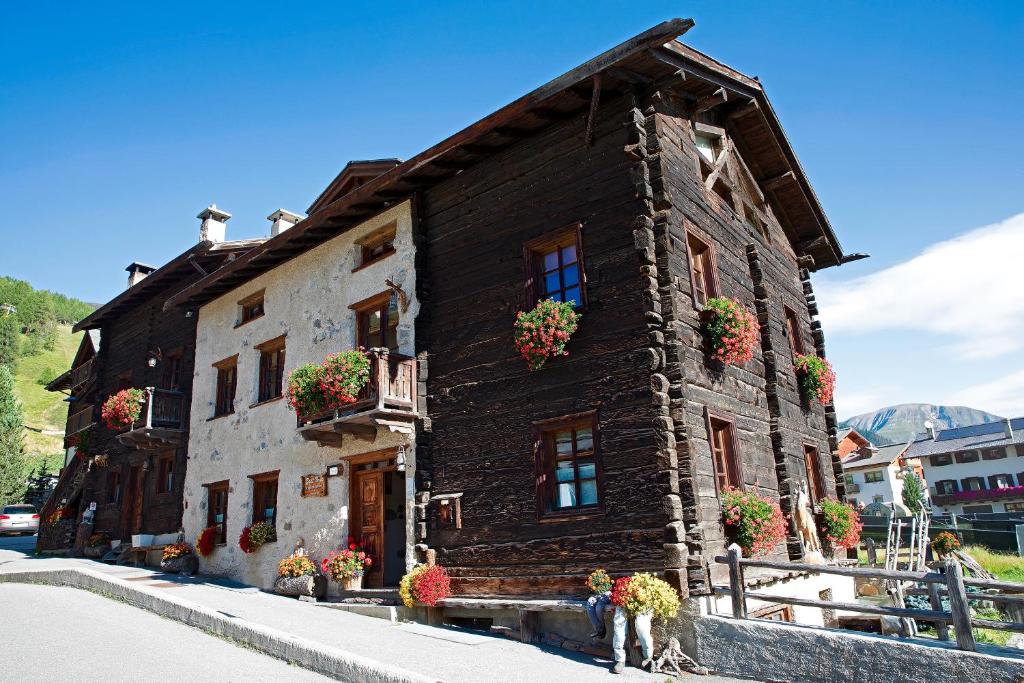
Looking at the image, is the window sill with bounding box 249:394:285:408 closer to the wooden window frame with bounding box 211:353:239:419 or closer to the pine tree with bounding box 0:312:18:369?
the wooden window frame with bounding box 211:353:239:419

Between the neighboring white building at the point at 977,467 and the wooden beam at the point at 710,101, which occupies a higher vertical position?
the wooden beam at the point at 710,101

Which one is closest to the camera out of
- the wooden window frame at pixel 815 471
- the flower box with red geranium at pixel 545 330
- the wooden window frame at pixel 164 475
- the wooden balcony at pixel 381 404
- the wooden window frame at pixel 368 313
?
the flower box with red geranium at pixel 545 330

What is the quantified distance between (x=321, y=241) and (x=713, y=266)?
9.44 m

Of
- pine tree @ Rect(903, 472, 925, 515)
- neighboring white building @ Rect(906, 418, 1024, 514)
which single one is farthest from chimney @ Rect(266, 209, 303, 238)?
neighboring white building @ Rect(906, 418, 1024, 514)

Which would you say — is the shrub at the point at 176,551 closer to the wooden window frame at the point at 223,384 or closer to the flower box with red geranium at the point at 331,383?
the wooden window frame at the point at 223,384

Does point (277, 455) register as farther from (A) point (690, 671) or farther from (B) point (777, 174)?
(B) point (777, 174)

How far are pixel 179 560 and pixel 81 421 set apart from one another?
10967 mm

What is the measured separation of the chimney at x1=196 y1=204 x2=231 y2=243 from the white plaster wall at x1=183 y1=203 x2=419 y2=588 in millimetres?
3695

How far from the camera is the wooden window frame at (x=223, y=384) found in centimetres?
1909

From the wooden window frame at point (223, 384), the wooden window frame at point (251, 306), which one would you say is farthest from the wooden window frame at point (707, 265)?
the wooden window frame at point (223, 384)

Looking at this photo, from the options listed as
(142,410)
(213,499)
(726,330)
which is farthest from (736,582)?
(142,410)

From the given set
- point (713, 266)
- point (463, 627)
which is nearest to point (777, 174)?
point (713, 266)

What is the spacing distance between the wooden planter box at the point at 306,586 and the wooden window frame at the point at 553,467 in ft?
19.0

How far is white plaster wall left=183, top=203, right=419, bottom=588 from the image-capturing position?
48.0ft
